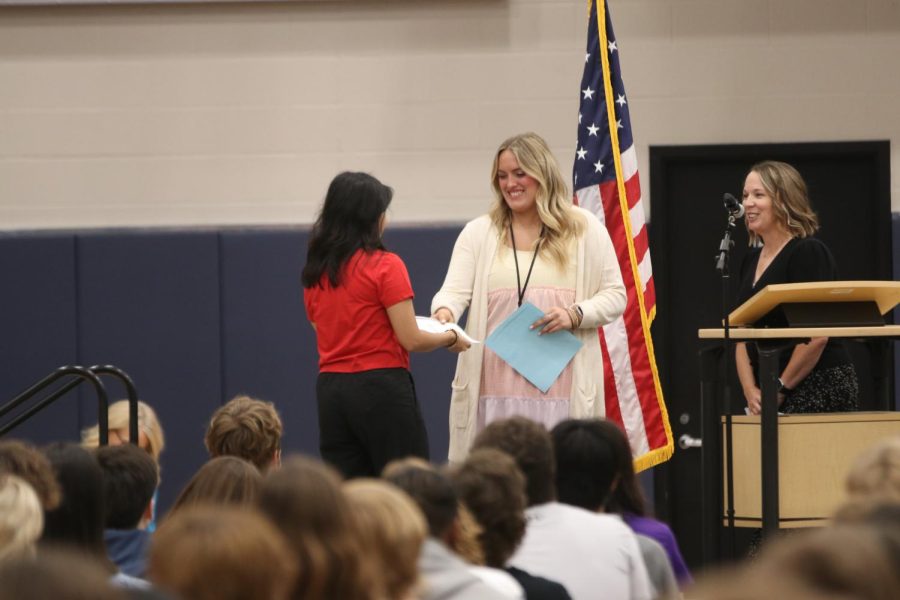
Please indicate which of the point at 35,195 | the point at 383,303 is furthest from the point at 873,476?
the point at 35,195

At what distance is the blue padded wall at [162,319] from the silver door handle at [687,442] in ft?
7.77

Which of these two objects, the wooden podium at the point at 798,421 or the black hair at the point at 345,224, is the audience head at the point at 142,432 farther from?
the wooden podium at the point at 798,421

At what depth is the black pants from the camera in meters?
4.21

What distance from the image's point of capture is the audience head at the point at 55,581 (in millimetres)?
1146

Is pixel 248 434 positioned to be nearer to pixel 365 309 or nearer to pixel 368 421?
pixel 368 421

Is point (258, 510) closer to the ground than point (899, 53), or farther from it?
closer to the ground

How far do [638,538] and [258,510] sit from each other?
1427 millimetres

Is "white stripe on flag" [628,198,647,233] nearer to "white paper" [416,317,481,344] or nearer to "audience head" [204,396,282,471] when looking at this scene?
"white paper" [416,317,481,344]

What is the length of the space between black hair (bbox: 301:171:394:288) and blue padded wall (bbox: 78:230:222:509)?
2.49 meters

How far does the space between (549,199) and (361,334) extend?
83 cm

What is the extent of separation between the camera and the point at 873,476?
2408mm

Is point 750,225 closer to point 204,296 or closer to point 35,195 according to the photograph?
point 204,296

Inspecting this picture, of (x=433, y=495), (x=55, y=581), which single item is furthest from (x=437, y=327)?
(x=55, y=581)

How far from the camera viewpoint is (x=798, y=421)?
4.30 m
